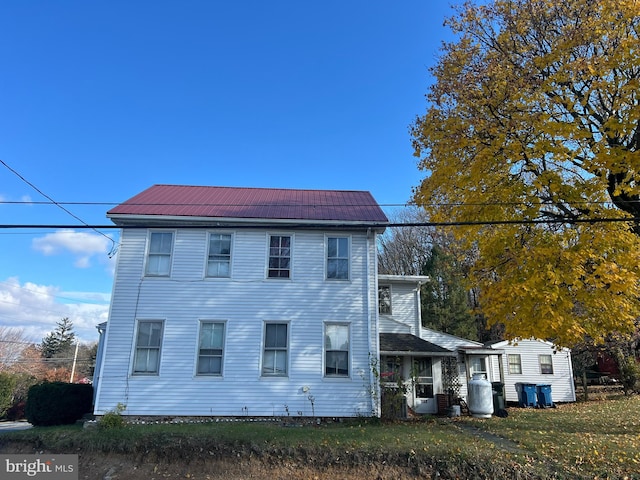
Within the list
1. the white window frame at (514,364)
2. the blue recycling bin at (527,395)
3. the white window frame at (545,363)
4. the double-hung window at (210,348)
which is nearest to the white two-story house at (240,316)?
the double-hung window at (210,348)

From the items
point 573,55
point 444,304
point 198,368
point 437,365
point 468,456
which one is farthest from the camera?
point 444,304

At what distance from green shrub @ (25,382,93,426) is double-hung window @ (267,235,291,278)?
779 centimetres

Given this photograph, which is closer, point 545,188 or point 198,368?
point 545,188

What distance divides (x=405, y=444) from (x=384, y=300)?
10042mm

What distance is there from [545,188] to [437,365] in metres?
10.2

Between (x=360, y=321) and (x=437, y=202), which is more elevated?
(x=437, y=202)

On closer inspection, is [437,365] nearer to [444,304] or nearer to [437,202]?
[437,202]

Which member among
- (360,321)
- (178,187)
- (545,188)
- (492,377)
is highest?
(178,187)

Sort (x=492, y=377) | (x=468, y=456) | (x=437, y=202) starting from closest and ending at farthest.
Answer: (x=468, y=456) → (x=437, y=202) → (x=492, y=377)

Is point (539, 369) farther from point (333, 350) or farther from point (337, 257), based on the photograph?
point (337, 257)

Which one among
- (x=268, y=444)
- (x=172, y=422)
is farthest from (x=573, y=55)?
(x=172, y=422)

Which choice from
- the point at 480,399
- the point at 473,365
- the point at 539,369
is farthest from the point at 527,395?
the point at 480,399

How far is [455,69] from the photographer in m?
11.4

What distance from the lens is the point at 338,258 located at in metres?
14.9
